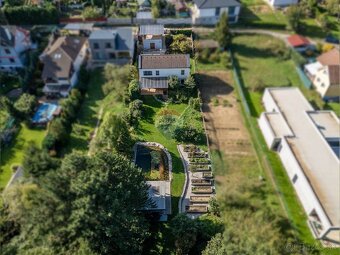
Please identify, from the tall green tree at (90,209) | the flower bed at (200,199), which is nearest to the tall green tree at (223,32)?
the flower bed at (200,199)

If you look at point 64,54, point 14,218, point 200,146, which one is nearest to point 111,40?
point 64,54

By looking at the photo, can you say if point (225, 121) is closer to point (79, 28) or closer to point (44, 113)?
point (44, 113)

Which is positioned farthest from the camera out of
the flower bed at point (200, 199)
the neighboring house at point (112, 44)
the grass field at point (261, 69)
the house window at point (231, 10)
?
the house window at point (231, 10)

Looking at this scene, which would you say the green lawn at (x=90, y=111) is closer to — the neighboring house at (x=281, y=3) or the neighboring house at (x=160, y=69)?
the neighboring house at (x=160, y=69)

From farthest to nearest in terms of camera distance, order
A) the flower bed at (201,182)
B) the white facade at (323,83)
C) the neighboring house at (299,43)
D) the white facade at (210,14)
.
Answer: the white facade at (210,14)
the neighboring house at (299,43)
the white facade at (323,83)
the flower bed at (201,182)

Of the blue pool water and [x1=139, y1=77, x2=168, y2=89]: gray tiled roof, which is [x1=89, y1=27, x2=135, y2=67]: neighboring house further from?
[x1=139, y1=77, x2=168, y2=89]: gray tiled roof

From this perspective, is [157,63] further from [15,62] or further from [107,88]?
[15,62]

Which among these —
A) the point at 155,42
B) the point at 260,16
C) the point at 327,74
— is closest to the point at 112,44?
the point at 260,16
